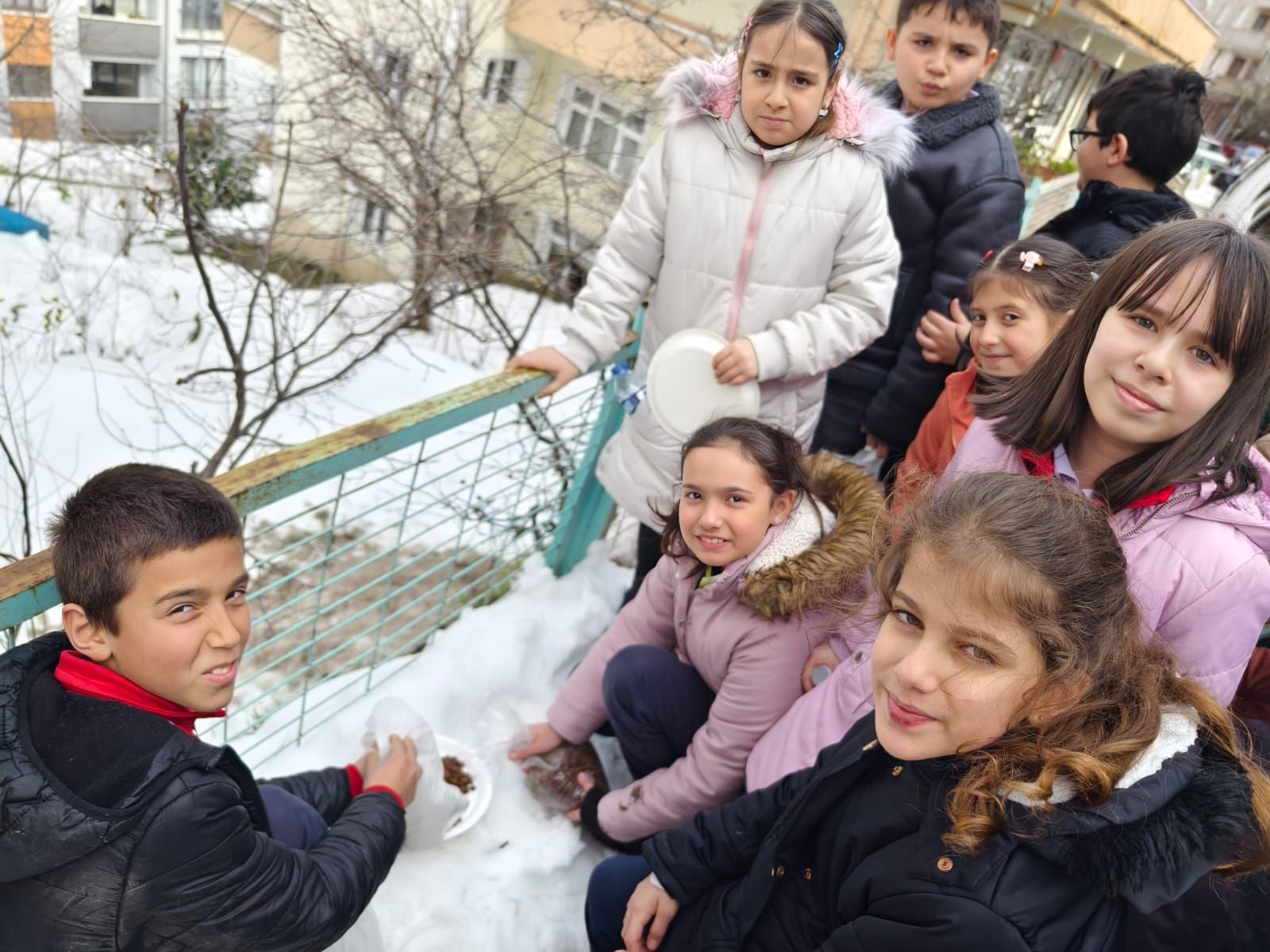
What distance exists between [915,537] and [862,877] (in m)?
0.48

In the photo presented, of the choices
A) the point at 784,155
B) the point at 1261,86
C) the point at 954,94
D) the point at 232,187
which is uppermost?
the point at 1261,86

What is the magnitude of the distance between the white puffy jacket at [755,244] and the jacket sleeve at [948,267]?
287 mm

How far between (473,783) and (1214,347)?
1.84 metres

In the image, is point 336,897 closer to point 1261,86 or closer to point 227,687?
point 227,687

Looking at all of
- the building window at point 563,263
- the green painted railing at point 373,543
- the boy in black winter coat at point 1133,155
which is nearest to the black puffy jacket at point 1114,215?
the boy in black winter coat at point 1133,155

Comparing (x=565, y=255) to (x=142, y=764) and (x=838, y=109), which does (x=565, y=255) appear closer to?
(x=838, y=109)

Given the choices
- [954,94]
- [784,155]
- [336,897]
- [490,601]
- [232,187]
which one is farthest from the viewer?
[232,187]

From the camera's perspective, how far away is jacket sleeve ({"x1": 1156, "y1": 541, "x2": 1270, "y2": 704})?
1.38 meters

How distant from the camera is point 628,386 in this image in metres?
2.54

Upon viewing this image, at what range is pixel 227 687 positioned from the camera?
137 centimetres

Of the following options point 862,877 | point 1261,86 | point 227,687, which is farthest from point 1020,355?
point 1261,86

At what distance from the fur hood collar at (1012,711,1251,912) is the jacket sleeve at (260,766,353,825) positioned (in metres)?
1.48

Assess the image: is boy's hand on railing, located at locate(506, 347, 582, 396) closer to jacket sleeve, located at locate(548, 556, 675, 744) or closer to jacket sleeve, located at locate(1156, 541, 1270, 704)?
jacket sleeve, located at locate(548, 556, 675, 744)

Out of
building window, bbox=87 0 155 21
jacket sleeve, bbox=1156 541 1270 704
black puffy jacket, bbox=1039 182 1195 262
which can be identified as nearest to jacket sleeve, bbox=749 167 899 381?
black puffy jacket, bbox=1039 182 1195 262
